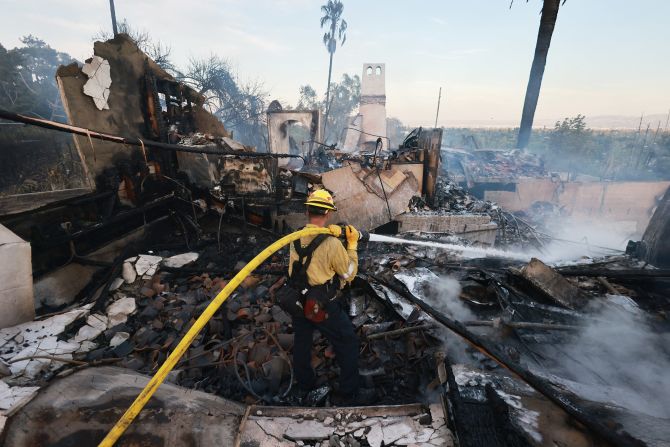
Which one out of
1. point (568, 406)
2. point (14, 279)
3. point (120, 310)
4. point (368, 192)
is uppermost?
point (368, 192)

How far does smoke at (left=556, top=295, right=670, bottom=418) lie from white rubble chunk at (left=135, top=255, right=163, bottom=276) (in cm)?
578

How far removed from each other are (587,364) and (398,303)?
2047 millimetres

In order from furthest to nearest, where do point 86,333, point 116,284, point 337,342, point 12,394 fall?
point 116,284 → point 86,333 → point 337,342 → point 12,394

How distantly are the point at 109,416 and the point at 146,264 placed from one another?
12.0 feet

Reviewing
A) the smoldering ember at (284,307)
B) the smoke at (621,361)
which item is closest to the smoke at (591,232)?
the smoldering ember at (284,307)

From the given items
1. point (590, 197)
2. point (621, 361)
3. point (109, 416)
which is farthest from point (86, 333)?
point (590, 197)

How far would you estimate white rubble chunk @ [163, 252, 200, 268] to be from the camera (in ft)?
17.8

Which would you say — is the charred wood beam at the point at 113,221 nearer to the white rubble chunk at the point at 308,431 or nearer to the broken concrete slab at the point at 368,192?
the broken concrete slab at the point at 368,192

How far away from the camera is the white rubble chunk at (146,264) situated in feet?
16.7

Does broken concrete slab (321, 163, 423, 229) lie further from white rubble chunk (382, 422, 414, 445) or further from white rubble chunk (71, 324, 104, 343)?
white rubble chunk (382, 422, 414, 445)

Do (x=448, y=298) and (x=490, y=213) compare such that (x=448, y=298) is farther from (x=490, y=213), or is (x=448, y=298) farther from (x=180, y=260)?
(x=490, y=213)

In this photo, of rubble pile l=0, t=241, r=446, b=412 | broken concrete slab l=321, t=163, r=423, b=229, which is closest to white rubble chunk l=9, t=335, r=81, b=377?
rubble pile l=0, t=241, r=446, b=412

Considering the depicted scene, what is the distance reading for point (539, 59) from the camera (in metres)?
16.8

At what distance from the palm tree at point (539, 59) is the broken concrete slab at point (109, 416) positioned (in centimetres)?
2146
